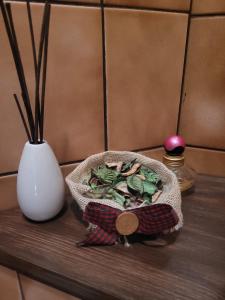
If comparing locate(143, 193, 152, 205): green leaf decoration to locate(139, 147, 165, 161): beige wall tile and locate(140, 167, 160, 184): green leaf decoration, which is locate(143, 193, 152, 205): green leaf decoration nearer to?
locate(140, 167, 160, 184): green leaf decoration

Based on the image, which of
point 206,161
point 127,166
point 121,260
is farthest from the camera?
point 206,161

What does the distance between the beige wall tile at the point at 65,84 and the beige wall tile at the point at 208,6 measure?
0.20 m

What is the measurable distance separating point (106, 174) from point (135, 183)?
0.05 meters

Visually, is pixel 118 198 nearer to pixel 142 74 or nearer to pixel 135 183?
pixel 135 183

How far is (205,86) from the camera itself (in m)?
0.56

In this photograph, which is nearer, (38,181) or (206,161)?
(38,181)

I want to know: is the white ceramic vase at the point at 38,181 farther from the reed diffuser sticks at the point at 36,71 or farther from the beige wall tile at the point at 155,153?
the beige wall tile at the point at 155,153

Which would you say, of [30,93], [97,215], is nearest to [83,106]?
[30,93]

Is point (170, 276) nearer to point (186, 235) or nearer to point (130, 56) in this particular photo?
point (186, 235)

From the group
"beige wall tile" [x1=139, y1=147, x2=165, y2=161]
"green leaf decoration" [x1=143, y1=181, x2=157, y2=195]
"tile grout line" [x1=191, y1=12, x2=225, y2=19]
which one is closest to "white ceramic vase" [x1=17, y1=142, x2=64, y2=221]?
"green leaf decoration" [x1=143, y1=181, x2=157, y2=195]

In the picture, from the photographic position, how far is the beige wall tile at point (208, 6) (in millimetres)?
505

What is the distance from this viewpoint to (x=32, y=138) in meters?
0.41

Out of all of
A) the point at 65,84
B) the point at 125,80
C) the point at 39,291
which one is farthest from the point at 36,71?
the point at 39,291

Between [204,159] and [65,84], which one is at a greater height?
[65,84]
